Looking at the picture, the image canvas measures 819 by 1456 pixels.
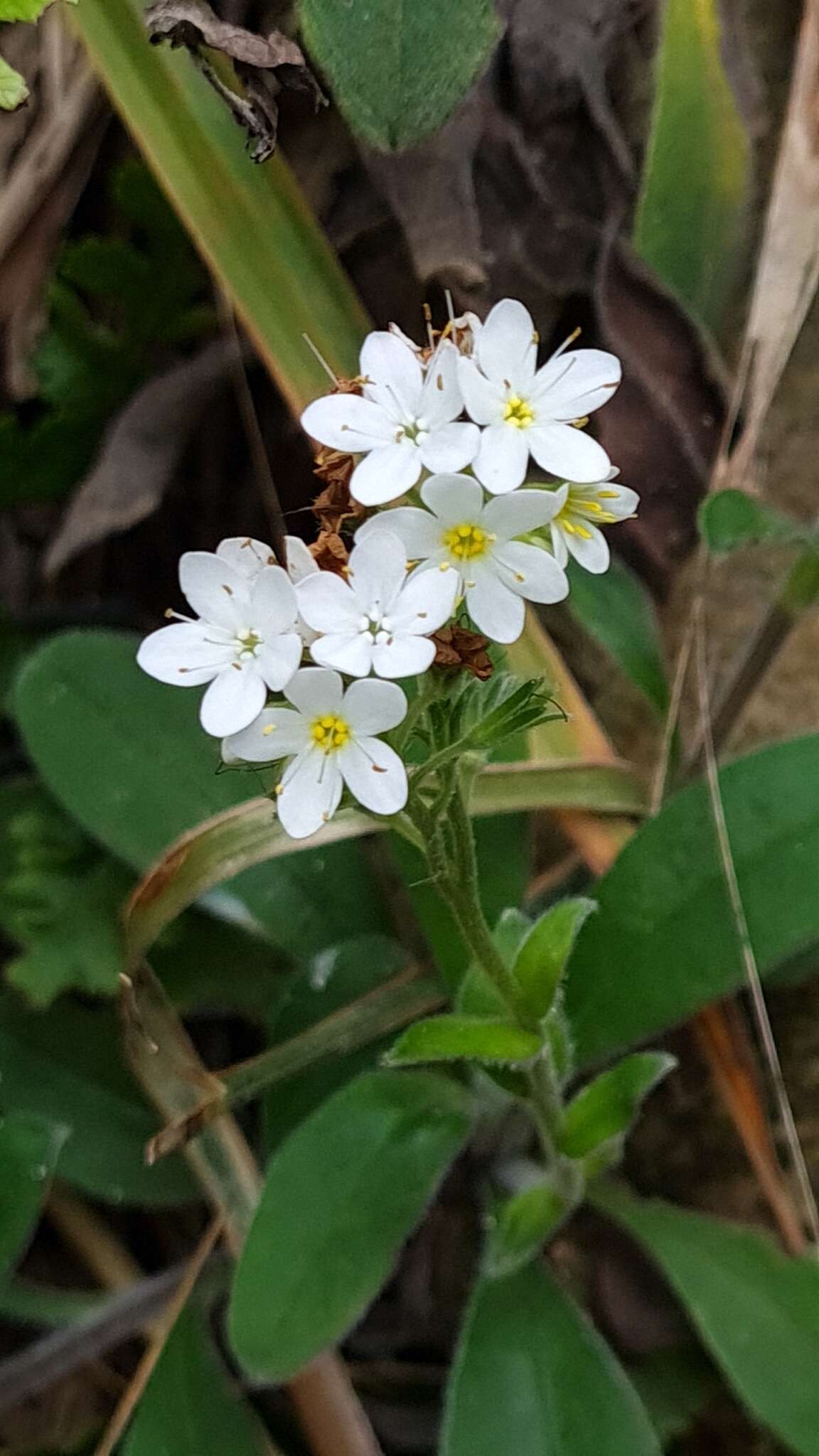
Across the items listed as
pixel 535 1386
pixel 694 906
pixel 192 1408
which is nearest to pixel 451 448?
pixel 694 906

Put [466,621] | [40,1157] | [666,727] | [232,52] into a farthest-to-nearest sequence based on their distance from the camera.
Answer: [666,727] < [40,1157] < [232,52] < [466,621]

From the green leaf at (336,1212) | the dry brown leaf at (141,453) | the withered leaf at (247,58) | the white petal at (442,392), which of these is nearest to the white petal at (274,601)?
the white petal at (442,392)

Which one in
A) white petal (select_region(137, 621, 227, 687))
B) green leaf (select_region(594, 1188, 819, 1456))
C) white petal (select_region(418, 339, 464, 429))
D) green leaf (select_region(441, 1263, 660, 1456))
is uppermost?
white petal (select_region(418, 339, 464, 429))

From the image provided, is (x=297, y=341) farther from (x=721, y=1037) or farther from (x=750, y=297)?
(x=721, y=1037)

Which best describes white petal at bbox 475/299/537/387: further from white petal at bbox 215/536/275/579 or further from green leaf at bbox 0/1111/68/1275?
green leaf at bbox 0/1111/68/1275

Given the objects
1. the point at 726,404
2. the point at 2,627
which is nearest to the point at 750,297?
the point at 726,404

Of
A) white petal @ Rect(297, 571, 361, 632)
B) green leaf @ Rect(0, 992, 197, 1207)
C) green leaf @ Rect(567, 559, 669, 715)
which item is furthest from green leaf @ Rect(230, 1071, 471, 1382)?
white petal @ Rect(297, 571, 361, 632)
